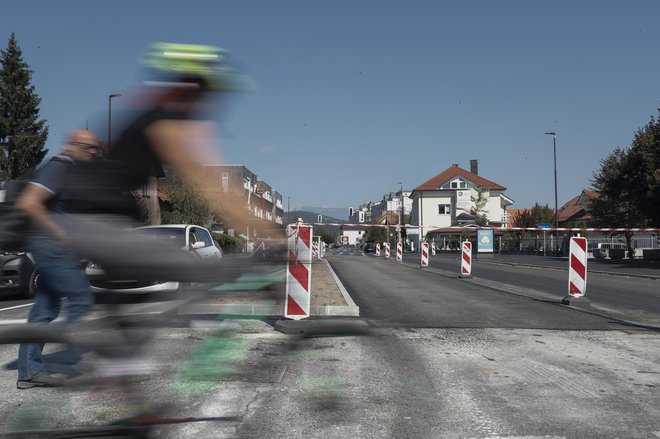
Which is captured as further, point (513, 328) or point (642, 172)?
point (642, 172)

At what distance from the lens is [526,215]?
88.1m

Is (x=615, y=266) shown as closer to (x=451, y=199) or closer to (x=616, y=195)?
(x=616, y=195)

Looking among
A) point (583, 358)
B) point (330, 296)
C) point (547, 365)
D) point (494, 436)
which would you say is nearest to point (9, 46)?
point (494, 436)

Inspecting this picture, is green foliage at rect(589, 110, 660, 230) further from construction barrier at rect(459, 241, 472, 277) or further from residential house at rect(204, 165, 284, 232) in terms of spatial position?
residential house at rect(204, 165, 284, 232)

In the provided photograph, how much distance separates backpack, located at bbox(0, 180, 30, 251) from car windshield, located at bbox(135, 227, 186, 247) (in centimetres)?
54

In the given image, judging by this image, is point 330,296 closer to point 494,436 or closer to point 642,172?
point 494,436

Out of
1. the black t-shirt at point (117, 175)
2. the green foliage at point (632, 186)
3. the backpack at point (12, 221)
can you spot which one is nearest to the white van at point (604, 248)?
the green foliage at point (632, 186)

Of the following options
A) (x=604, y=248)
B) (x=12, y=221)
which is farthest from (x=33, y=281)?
(x=604, y=248)

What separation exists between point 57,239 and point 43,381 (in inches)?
43.5

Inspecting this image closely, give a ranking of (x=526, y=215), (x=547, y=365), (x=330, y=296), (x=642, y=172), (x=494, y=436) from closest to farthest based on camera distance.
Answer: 1. (x=494, y=436)
2. (x=547, y=365)
3. (x=330, y=296)
4. (x=642, y=172)
5. (x=526, y=215)

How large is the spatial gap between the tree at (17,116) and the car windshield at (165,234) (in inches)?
45.5

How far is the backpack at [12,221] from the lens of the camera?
2604 millimetres

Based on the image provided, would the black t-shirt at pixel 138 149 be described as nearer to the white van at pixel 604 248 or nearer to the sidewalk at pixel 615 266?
the sidewalk at pixel 615 266

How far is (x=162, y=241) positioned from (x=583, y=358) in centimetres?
545
